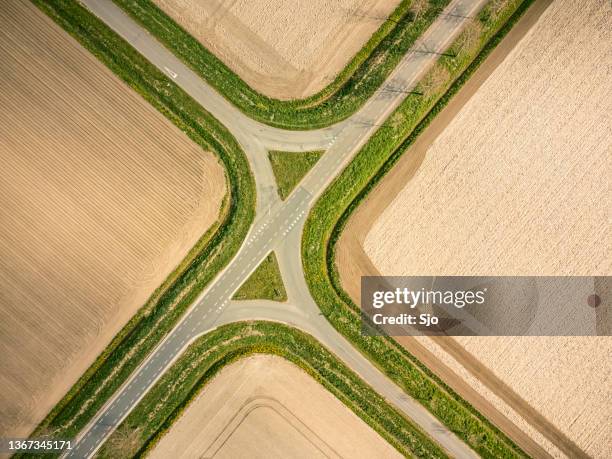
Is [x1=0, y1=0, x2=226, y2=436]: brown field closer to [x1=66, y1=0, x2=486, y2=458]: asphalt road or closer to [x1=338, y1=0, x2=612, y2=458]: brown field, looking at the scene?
[x1=66, y1=0, x2=486, y2=458]: asphalt road

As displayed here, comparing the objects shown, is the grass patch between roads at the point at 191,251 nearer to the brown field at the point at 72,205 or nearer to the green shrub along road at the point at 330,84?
the brown field at the point at 72,205

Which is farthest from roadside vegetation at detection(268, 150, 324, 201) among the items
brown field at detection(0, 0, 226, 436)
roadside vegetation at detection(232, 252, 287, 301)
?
roadside vegetation at detection(232, 252, 287, 301)

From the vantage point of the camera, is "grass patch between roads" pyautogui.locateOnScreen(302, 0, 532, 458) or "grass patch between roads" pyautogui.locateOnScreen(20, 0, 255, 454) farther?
"grass patch between roads" pyautogui.locateOnScreen(302, 0, 532, 458)

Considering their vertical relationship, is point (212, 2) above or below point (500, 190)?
below

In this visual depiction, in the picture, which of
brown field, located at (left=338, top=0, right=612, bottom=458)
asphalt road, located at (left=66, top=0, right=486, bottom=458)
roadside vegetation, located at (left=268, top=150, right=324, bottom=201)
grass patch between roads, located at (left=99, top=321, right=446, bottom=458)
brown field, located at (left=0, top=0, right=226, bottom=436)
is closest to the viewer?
brown field, located at (left=0, top=0, right=226, bottom=436)

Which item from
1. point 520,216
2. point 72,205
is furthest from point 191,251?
point 520,216

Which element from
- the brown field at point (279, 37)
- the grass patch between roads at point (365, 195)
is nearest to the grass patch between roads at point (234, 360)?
the grass patch between roads at point (365, 195)

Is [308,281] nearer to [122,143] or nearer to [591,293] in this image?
[122,143]

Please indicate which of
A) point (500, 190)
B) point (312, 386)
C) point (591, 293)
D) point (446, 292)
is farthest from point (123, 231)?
point (591, 293)

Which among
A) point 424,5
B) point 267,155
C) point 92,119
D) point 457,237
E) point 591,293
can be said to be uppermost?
point 424,5
